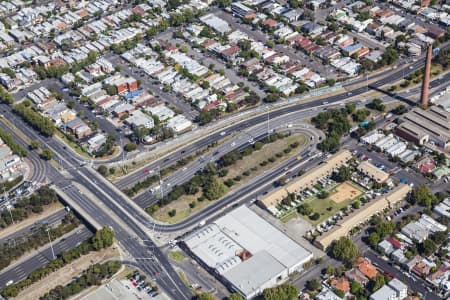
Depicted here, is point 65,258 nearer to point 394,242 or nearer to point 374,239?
point 374,239

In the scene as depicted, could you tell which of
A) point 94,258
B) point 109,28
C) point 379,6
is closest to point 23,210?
point 94,258

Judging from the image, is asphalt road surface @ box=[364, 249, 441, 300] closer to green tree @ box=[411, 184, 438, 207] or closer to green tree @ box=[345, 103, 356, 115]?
green tree @ box=[411, 184, 438, 207]

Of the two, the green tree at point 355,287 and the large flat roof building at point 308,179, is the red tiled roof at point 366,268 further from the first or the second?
the large flat roof building at point 308,179

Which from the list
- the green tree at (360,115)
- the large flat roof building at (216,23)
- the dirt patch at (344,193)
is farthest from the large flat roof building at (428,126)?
the large flat roof building at (216,23)

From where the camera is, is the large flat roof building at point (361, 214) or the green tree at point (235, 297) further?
the large flat roof building at point (361, 214)

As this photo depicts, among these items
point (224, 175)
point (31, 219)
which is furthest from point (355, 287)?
point (31, 219)

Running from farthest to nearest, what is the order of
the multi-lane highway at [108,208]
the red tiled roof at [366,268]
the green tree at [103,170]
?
the green tree at [103,170], the multi-lane highway at [108,208], the red tiled roof at [366,268]

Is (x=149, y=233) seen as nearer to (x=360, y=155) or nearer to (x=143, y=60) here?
(x=360, y=155)
